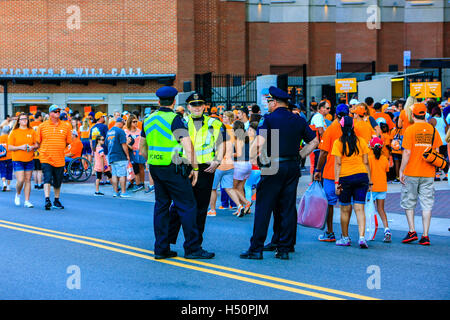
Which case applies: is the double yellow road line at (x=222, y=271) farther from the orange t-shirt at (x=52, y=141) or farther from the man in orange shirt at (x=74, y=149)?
the man in orange shirt at (x=74, y=149)

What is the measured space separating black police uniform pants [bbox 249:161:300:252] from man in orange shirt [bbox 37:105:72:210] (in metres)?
6.56

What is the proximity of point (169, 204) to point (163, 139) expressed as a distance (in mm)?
835

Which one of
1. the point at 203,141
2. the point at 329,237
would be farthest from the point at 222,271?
the point at 329,237

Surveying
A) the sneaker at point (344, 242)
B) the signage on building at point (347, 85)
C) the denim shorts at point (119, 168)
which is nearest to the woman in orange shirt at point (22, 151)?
the denim shorts at point (119, 168)

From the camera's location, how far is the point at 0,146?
17500mm

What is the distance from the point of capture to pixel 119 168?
633 inches

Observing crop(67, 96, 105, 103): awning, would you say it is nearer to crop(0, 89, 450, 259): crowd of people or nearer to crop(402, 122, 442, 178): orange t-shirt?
crop(0, 89, 450, 259): crowd of people

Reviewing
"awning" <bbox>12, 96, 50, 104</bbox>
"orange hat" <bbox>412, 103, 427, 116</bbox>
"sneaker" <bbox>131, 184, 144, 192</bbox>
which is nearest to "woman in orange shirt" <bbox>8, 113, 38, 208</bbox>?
"sneaker" <bbox>131, 184, 144, 192</bbox>

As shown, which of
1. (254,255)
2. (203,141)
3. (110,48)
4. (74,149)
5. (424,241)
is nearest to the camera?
(254,255)

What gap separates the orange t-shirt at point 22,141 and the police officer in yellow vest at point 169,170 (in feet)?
22.4

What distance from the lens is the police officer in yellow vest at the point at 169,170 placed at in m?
8.34

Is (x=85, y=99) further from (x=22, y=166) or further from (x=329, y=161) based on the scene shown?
(x=329, y=161)

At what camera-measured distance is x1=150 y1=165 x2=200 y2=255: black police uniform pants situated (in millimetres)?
8367
